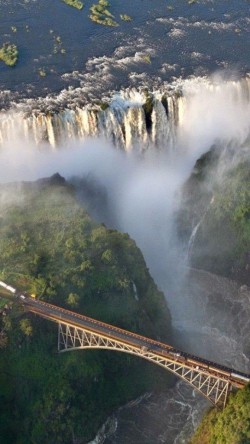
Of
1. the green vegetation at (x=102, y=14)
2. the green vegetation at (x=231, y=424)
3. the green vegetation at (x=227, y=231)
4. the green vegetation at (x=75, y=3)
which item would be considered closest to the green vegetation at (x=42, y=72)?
the green vegetation at (x=102, y=14)

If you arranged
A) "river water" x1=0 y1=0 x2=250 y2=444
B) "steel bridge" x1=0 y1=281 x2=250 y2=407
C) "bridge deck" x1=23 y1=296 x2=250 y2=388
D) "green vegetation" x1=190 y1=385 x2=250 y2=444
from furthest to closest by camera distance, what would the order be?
1. "river water" x1=0 y1=0 x2=250 y2=444
2. "steel bridge" x1=0 y1=281 x2=250 y2=407
3. "bridge deck" x1=23 y1=296 x2=250 y2=388
4. "green vegetation" x1=190 y1=385 x2=250 y2=444

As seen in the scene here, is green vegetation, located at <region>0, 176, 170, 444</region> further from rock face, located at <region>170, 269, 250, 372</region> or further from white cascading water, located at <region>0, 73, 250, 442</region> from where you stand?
white cascading water, located at <region>0, 73, 250, 442</region>

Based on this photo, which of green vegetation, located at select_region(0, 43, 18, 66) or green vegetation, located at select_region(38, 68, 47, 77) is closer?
green vegetation, located at select_region(38, 68, 47, 77)

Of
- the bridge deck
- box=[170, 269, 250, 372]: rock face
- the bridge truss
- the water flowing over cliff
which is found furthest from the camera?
the water flowing over cliff

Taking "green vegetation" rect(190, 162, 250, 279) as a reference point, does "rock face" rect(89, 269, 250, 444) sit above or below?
below

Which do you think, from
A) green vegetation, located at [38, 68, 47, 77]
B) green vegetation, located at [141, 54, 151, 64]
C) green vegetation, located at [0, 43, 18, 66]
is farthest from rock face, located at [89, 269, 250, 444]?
green vegetation, located at [0, 43, 18, 66]

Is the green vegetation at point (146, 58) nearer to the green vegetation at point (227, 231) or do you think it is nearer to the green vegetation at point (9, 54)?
the green vegetation at point (9, 54)

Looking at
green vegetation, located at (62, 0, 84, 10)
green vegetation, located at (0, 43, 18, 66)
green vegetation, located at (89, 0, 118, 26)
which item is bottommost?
green vegetation, located at (0, 43, 18, 66)
